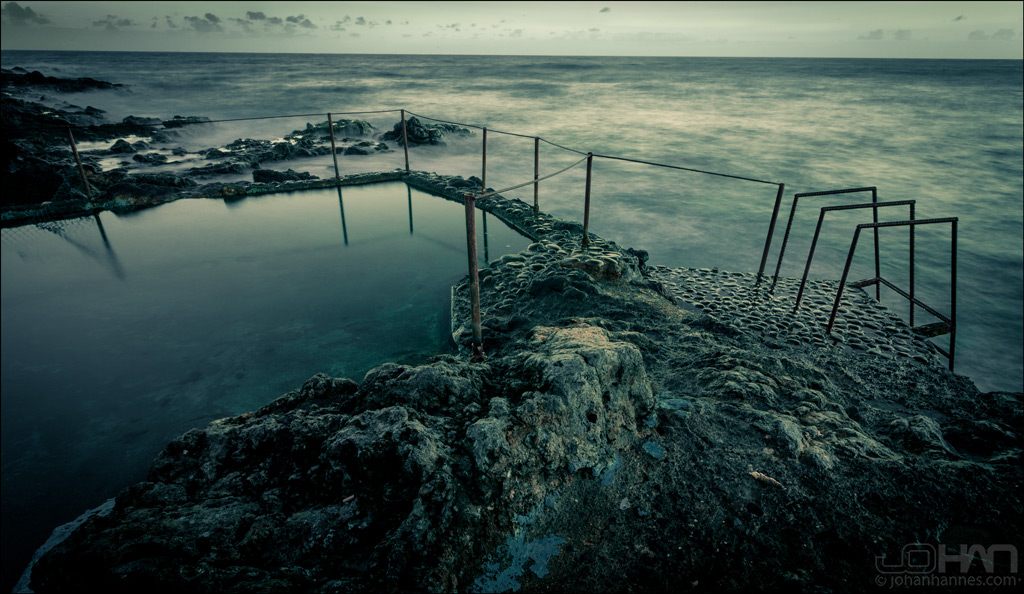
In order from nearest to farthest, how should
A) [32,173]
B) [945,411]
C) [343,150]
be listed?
1. [945,411]
2. [32,173]
3. [343,150]

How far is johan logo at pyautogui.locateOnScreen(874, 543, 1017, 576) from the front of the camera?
2.30 metres

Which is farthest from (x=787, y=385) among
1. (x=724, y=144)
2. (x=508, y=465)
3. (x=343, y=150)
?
(x=724, y=144)

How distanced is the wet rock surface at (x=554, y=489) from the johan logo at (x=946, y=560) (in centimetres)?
4

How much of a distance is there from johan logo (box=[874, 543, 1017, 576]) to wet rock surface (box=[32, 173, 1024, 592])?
4 centimetres

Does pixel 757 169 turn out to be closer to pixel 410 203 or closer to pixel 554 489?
pixel 410 203

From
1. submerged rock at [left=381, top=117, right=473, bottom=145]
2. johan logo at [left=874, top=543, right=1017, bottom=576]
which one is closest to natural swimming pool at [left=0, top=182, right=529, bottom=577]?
johan logo at [left=874, top=543, right=1017, bottom=576]

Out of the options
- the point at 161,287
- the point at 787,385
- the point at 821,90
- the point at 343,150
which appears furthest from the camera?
the point at 821,90

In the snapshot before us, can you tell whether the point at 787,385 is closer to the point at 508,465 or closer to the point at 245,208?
the point at 508,465

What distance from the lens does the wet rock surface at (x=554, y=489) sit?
2268 millimetres

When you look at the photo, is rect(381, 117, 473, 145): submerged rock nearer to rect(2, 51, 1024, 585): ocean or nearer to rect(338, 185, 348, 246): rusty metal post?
rect(2, 51, 1024, 585): ocean

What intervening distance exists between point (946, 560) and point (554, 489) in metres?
2.05

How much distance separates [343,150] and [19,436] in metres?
13.5

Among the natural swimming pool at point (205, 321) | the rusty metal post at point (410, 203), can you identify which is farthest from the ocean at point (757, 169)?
the rusty metal post at point (410, 203)

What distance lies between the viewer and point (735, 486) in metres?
2.72
